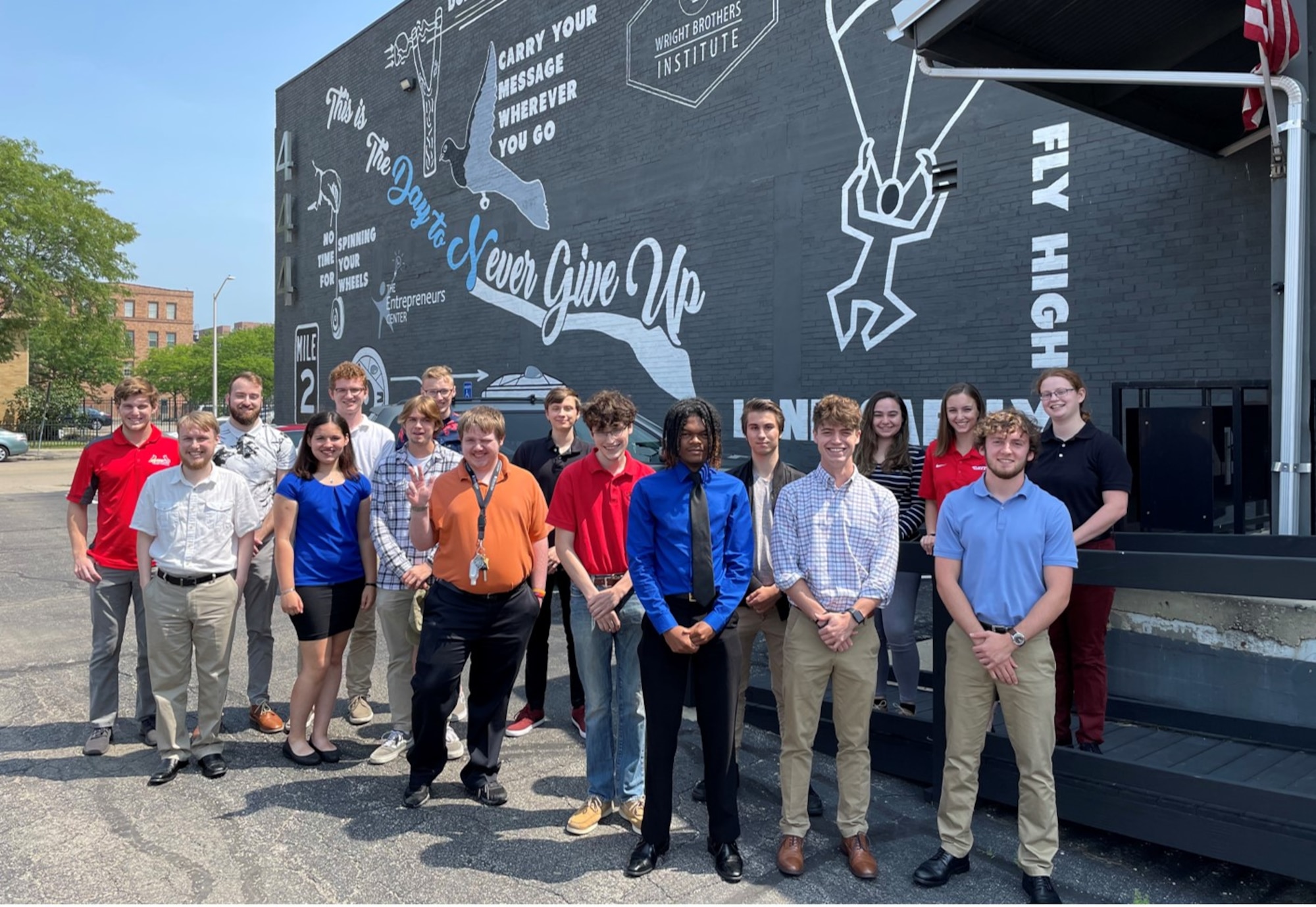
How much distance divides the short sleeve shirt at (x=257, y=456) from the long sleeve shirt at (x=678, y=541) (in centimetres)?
260

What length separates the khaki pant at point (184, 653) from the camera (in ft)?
15.3

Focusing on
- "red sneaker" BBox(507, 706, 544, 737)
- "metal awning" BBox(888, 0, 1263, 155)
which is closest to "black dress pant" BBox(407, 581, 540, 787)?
"red sneaker" BBox(507, 706, 544, 737)

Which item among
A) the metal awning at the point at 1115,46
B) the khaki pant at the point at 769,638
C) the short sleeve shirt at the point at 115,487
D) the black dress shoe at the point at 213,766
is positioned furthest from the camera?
the metal awning at the point at 1115,46

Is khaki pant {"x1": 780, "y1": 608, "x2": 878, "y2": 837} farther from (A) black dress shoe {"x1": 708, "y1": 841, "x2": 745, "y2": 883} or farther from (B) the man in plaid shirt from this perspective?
(B) the man in plaid shirt

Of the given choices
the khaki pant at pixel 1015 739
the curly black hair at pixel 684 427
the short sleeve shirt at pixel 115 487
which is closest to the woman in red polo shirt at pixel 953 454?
the khaki pant at pixel 1015 739

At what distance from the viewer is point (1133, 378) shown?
8.62 m

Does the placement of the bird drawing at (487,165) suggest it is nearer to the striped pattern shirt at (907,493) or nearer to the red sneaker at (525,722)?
the red sneaker at (525,722)

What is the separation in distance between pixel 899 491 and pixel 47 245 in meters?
39.4

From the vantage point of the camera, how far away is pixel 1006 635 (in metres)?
3.57

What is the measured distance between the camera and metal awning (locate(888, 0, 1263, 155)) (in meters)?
6.37

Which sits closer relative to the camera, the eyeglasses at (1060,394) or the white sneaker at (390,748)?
the eyeglasses at (1060,394)

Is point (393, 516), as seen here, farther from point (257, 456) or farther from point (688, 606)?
point (688, 606)

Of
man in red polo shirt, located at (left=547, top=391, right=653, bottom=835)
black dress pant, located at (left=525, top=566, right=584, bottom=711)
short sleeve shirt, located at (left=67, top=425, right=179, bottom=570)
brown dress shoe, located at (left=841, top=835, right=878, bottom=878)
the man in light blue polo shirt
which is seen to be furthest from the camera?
black dress pant, located at (left=525, top=566, right=584, bottom=711)

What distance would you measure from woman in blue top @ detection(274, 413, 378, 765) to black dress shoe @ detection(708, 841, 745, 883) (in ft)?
7.22
